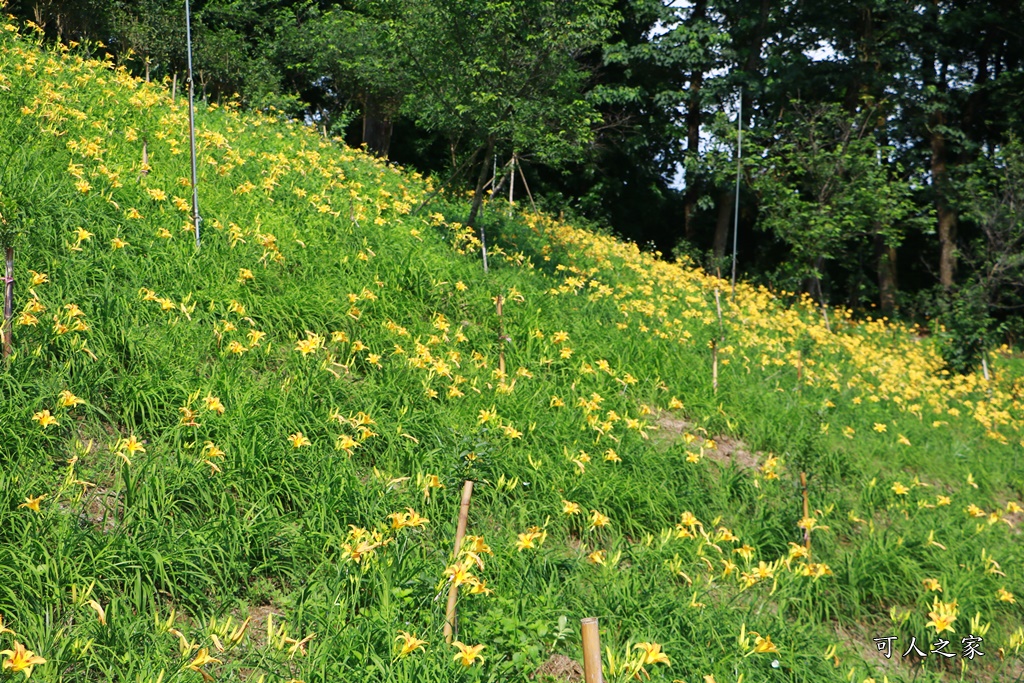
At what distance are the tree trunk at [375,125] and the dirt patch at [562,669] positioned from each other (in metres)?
14.0

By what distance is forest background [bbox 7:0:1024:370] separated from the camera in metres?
13.4

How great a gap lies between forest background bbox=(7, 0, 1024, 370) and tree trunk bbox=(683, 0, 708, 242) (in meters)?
0.05

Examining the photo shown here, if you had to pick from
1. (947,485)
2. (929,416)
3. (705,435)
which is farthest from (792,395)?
(929,416)

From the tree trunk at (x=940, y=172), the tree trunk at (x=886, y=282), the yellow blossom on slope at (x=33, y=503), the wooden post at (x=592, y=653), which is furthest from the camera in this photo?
the tree trunk at (x=886, y=282)

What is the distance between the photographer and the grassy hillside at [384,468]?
8.80ft

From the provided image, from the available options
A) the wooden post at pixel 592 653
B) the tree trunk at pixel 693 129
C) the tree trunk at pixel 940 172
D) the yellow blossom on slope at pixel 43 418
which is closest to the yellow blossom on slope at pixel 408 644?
the wooden post at pixel 592 653

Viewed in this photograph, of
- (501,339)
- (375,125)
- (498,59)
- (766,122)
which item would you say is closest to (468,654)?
(501,339)

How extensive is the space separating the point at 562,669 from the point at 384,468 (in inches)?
54.5

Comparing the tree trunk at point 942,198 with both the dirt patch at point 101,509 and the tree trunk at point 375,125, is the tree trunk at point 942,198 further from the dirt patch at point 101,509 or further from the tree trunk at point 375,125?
the dirt patch at point 101,509

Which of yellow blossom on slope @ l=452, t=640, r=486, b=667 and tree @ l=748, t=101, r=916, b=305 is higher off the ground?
tree @ l=748, t=101, r=916, b=305

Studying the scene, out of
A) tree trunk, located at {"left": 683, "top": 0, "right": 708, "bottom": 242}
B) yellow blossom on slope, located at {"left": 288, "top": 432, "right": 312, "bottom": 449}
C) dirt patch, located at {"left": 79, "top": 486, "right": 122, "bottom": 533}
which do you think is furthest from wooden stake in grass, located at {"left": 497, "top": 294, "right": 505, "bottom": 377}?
tree trunk, located at {"left": 683, "top": 0, "right": 708, "bottom": 242}

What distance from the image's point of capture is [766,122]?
1697 cm

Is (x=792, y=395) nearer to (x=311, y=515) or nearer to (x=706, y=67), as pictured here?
(x=311, y=515)

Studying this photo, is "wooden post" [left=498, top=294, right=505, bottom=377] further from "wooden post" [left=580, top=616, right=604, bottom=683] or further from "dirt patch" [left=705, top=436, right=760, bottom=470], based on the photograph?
"wooden post" [left=580, top=616, right=604, bottom=683]
